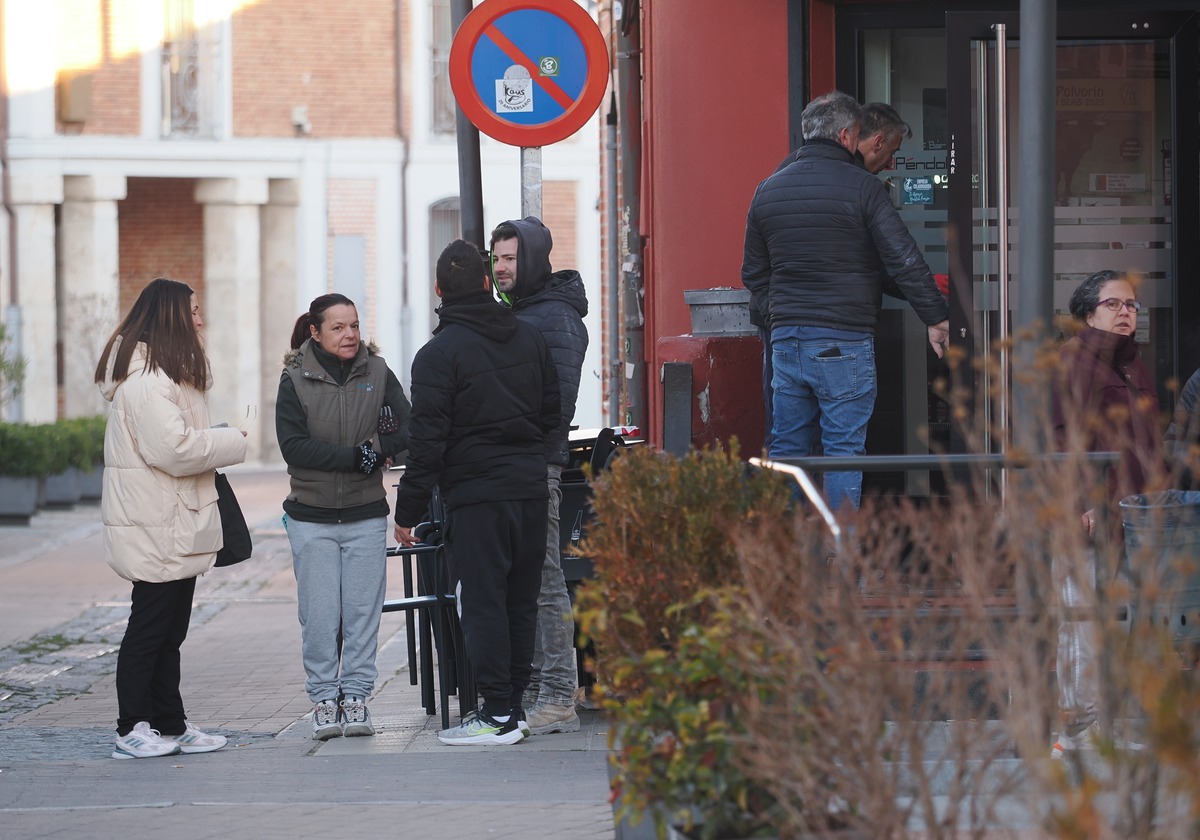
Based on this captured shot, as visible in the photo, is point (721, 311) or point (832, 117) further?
point (721, 311)

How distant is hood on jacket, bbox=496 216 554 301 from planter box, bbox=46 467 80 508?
43.8 ft

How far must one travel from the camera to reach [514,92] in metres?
7.95

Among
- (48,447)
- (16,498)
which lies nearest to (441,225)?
(48,447)

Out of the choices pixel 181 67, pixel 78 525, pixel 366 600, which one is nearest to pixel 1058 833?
pixel 366 600

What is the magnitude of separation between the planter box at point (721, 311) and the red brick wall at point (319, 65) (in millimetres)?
22485

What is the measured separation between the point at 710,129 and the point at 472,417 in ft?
9.55

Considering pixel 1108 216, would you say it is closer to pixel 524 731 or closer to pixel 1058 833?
pixel 524 731

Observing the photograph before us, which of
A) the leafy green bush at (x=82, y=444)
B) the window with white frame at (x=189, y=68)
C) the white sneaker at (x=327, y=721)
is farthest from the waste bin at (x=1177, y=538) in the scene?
the window with white frame at (x=189, y=68)

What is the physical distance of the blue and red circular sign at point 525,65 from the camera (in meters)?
7.89

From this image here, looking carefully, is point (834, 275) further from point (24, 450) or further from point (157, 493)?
point (24, 450)

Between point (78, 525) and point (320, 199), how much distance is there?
1249 centimetres

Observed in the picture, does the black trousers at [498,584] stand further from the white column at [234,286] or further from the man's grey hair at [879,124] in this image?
the white column at [234,286]

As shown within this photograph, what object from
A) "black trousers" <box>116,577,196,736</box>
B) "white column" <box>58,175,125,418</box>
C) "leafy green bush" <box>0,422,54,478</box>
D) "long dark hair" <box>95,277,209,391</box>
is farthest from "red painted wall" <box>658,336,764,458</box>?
"white column" <box>58,175,125,418</box>

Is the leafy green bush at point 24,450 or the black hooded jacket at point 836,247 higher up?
the black hooded jacket at point 836,247
